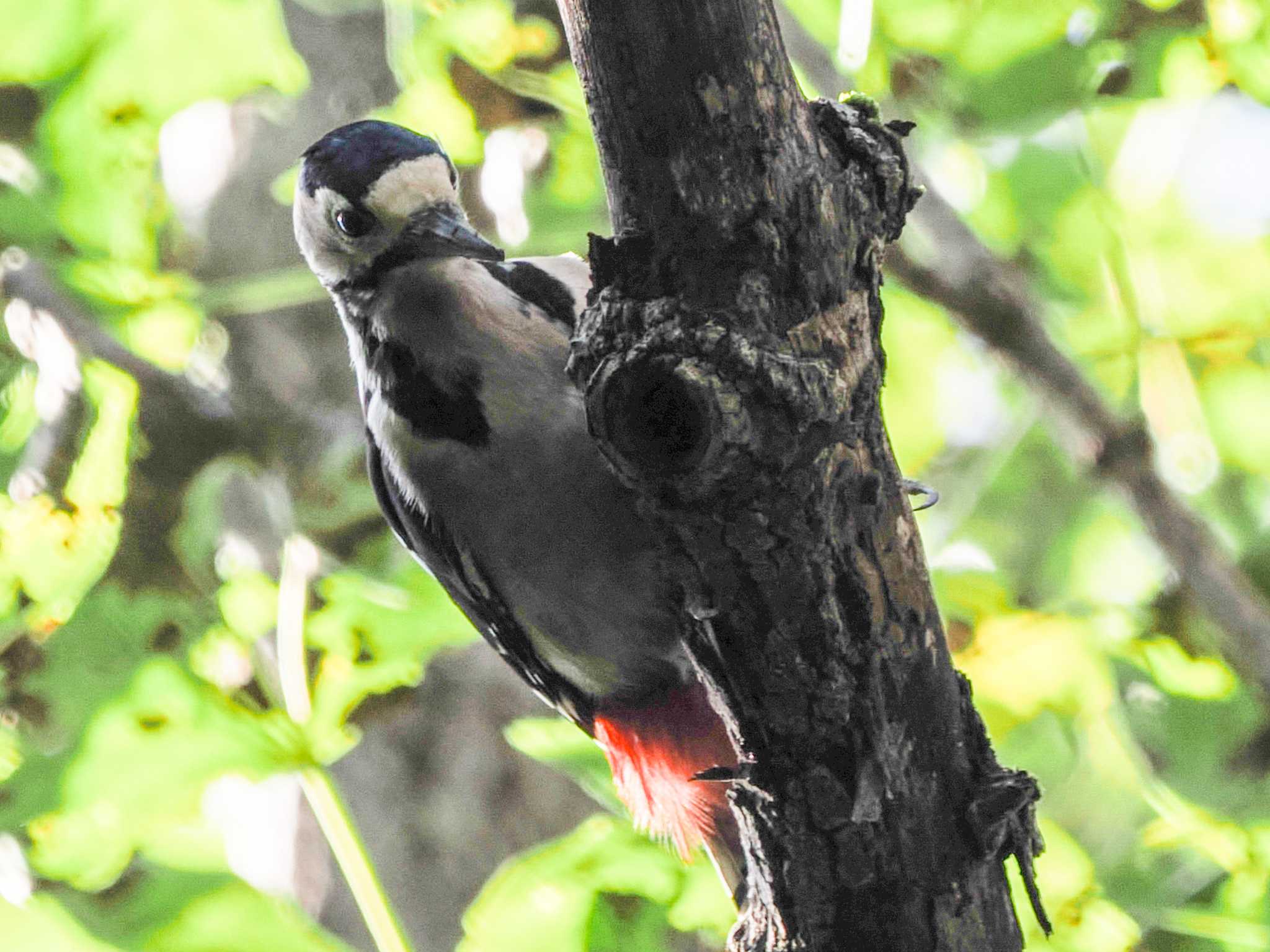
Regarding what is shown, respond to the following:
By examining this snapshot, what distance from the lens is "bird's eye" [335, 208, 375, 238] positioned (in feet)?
4.75

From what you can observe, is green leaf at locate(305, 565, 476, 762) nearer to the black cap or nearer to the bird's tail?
the bird's tail

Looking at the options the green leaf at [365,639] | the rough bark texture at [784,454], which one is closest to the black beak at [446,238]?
the rough bark texture at [784,454]

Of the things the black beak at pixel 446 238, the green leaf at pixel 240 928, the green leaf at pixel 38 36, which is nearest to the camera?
the black beak at pixel 446 238

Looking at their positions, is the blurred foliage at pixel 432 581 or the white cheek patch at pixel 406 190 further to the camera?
the blurred foliage at pixel 432 581

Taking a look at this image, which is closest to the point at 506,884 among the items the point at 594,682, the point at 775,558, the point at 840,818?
the point at 594,682

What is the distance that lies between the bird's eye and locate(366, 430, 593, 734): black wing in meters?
0.23

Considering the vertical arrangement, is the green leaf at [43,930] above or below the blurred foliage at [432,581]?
below

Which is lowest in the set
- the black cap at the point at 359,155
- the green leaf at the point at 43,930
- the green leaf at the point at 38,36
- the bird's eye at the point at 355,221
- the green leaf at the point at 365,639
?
the green leaf at the point at 43,930

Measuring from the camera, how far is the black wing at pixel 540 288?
4.93ft

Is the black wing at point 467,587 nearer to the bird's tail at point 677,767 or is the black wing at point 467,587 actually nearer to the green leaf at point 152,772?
the bird's tail at point 677,767

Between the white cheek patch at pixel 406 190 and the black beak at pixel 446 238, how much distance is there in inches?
0.5

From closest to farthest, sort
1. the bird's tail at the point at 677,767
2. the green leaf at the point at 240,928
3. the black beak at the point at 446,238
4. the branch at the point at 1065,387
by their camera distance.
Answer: the black beak at the point at 446,238 < the bird's tail at the point at 677,767 < the green leaf at the point at 240,928 < the branch at the point at 1065,387

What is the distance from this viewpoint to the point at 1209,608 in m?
2.13

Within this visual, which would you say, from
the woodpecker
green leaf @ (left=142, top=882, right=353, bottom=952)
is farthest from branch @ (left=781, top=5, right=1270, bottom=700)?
green leaf @ (left=142, top=882, right=353, bottom=952)
